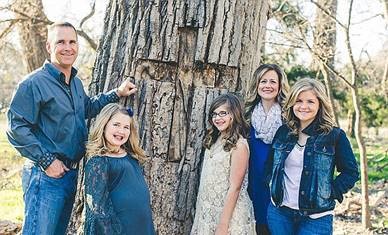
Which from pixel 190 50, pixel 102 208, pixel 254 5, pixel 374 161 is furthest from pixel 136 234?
pixel 374 161

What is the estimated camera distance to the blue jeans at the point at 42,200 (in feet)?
10.4

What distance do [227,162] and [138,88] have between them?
0.70 meters

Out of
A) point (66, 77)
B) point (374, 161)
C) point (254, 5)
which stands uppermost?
point (254, 5)

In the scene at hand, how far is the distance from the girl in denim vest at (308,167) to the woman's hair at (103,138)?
32.4 inches

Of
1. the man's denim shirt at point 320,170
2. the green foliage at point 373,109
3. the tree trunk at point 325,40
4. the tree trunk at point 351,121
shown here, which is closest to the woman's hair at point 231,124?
the man's denim shirt at point 320,170

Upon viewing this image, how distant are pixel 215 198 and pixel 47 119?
107 cm

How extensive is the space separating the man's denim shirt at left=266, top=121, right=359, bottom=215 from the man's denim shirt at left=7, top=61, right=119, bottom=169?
1.17 metres

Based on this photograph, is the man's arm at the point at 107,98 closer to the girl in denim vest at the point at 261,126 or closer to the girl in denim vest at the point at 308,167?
the girl in denim vest at the point at 261,126

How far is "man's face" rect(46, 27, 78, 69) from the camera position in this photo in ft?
10.7

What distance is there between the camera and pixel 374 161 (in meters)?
13.7

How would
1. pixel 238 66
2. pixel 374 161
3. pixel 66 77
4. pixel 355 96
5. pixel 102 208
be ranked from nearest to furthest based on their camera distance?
pixel 102 208
pixel 66 77
pixel 238 66
pixel 355 96
pixel 374 161

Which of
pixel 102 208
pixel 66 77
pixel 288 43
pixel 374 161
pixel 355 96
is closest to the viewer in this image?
pixel 102 208

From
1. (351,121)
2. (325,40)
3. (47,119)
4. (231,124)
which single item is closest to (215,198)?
(231,124)

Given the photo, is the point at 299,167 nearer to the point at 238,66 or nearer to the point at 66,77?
the point at 238,66
